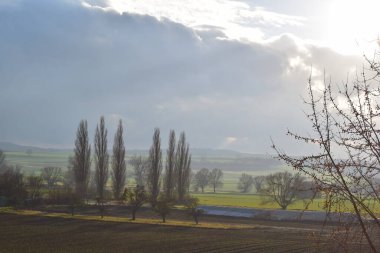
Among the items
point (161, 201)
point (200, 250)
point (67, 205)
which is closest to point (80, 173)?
point (67, 205)

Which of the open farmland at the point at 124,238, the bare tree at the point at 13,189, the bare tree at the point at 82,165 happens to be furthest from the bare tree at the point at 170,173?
the open farmland at the point at 124,238

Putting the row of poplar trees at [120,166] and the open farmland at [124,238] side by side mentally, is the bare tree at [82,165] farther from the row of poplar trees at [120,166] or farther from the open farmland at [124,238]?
the open farmland at [124,238]

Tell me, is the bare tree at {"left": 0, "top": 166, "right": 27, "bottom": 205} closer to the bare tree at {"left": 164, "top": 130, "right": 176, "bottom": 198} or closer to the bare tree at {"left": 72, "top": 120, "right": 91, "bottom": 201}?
the bare tree at {"left": 72, "top": 120, "right": 91, "bottom": 201}

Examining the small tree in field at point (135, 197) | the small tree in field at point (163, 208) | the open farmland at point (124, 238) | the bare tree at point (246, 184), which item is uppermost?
the bare tree at point (246, 184)

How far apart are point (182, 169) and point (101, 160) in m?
16.7

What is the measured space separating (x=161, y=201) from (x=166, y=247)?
24948 mm

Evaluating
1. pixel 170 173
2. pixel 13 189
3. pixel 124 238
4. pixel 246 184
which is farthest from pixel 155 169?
pixel 246 184

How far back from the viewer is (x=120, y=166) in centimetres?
7844

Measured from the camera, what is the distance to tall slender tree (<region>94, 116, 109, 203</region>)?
251 feet

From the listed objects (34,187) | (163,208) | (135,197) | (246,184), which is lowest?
(163,208)

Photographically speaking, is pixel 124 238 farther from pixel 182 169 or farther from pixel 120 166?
pixel 182 169

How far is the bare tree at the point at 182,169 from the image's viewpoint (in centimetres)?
8662

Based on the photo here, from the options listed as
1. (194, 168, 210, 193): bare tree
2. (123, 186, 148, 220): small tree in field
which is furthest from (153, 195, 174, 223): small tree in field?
(194, 168, 210, 193): bare tree

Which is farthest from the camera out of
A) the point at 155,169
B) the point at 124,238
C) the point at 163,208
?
the point at 155,169
